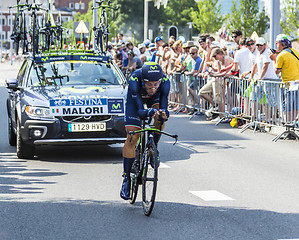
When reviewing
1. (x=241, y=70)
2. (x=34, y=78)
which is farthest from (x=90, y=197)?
(x=241, y=70)

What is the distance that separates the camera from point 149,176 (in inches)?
299

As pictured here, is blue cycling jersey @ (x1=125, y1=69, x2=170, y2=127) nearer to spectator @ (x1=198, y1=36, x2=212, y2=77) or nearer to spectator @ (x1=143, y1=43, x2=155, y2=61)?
spectator @ (x1=198, y1=36, x2=212, y2=77)

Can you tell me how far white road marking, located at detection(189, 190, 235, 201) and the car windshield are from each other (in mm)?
4273

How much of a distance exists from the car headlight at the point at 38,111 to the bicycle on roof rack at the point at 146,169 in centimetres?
391

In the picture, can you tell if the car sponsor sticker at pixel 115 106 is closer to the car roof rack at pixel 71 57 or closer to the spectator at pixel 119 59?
the car roof rack at pixel 71 57

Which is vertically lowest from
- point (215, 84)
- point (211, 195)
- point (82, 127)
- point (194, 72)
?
point (211, 195)

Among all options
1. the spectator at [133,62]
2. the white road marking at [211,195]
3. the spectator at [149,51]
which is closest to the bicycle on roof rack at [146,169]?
the white road marking at [211,195]

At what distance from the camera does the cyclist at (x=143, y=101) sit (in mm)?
7664

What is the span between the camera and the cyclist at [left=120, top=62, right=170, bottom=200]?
7.66m

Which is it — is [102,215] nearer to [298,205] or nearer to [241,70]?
[298,205]

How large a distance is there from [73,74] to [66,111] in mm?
1424

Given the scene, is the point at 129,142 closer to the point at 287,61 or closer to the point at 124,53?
the point at 287,61

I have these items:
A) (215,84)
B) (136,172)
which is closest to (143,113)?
(136,172)

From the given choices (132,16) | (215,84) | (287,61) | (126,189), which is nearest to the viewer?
(126,189)
